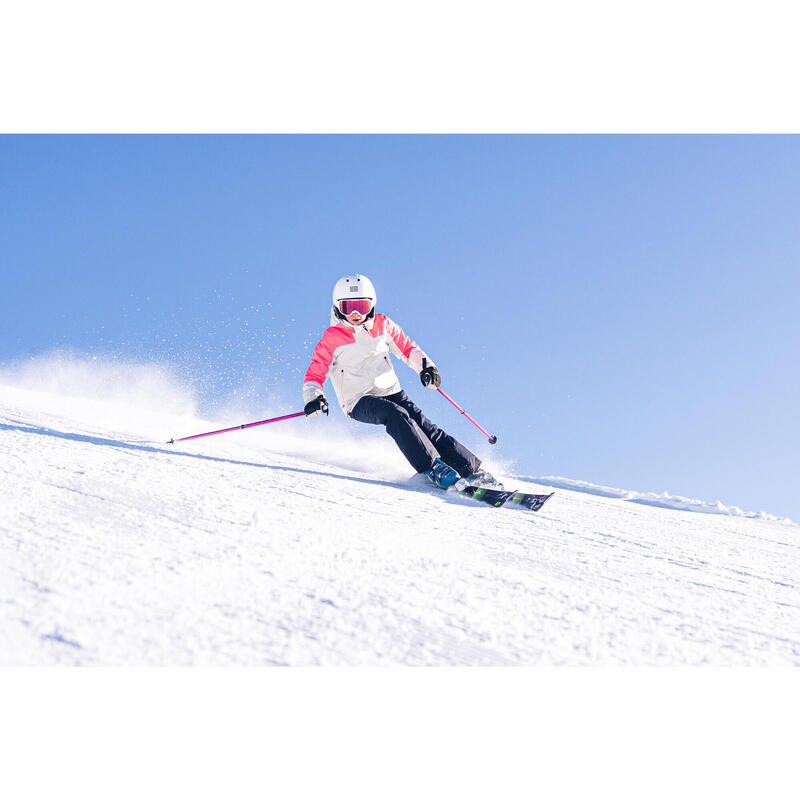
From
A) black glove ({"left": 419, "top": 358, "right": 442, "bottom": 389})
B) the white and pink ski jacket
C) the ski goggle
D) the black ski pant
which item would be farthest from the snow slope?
the ski goggle

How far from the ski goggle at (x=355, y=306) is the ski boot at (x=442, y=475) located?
4.42 ft

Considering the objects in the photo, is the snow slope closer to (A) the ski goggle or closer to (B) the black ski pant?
(B) the black ski pant

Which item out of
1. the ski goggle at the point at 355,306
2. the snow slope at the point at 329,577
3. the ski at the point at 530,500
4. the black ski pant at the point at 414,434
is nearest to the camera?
the snow slope at the point at 329,577

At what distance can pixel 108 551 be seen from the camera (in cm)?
161

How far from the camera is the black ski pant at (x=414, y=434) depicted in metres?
3.75

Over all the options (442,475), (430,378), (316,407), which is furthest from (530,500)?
(316,407)

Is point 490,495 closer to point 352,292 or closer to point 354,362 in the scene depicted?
point 354,362

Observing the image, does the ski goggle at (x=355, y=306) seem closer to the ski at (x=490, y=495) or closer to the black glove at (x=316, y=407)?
the black glove at (x=316, y=407)

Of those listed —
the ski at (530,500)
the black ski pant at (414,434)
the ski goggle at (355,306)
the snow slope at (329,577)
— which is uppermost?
the ski goggle at (355,306)

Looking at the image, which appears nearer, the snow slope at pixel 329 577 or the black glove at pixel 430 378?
the snow slope at pixel 329 577

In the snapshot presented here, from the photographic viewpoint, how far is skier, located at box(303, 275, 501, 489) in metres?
4.00

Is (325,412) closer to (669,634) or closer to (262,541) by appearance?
(262,541)

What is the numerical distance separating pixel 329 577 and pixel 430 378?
2.90m

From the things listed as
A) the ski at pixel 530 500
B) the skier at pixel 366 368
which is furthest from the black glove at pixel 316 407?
the ski at pixel 530 500
